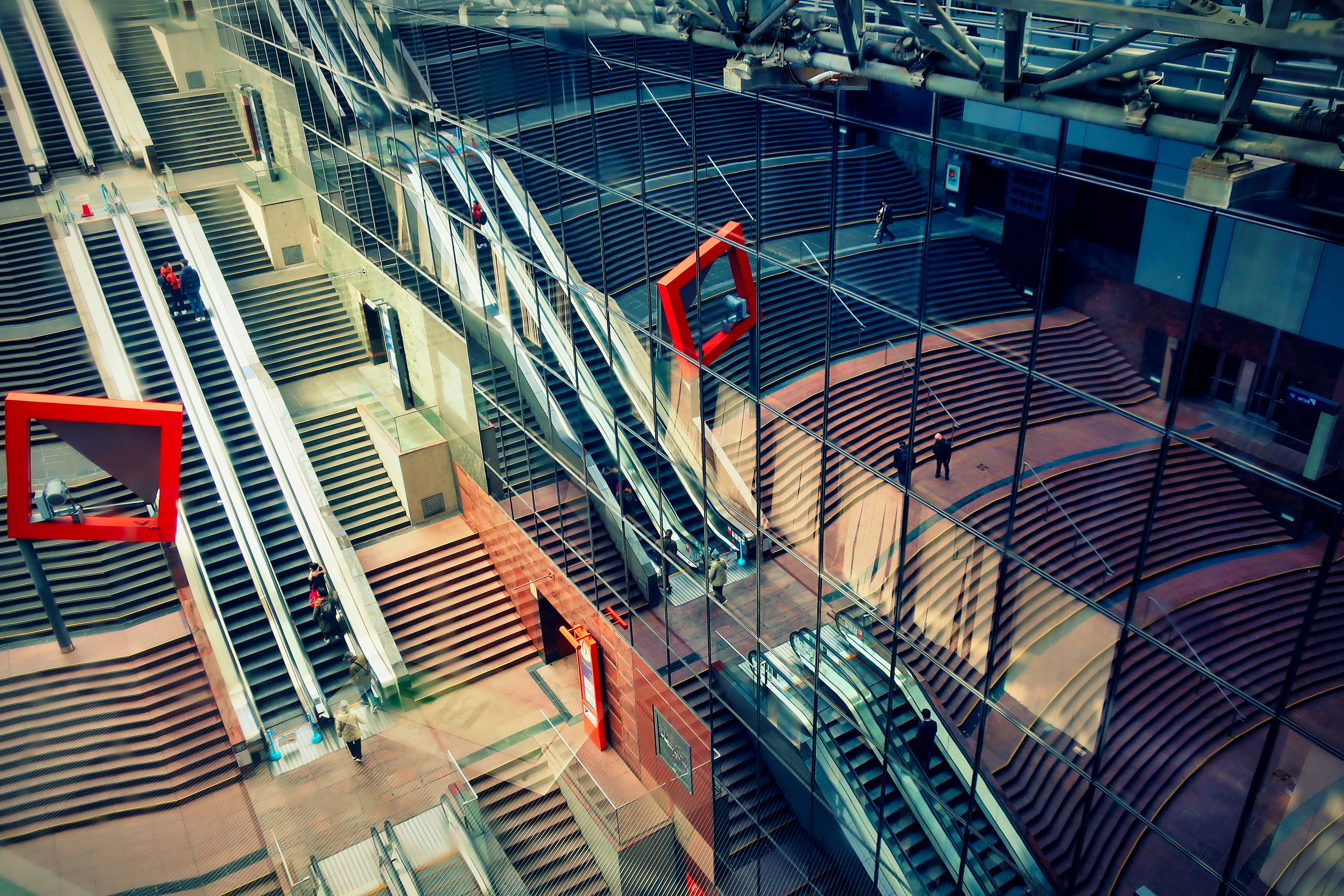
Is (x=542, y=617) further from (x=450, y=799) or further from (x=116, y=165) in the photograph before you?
(x=116, y=165)

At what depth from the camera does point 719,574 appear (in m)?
13.4

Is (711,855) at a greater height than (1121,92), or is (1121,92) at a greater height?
(1121,92)

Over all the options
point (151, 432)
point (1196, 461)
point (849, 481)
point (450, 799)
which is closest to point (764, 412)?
point (849, 481)

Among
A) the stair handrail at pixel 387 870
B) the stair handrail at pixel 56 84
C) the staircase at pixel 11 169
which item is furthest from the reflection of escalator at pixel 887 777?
the stair handrail at pixel 56 84

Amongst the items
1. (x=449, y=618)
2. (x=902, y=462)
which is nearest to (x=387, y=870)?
(x=449, y=618)

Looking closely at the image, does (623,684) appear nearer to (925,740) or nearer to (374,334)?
(925,740)

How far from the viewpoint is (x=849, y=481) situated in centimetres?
1029

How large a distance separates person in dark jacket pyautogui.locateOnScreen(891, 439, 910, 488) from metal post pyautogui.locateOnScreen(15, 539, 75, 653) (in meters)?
14.1

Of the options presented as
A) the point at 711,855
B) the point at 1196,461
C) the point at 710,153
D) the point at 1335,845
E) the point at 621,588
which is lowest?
the point at 711,855

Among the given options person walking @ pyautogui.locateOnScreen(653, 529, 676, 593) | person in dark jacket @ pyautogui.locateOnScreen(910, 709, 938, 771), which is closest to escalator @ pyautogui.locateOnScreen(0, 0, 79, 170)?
person walking @ pyautogui.locateOnScreen(653, 529, 676, 593)

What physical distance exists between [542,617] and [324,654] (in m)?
4.09

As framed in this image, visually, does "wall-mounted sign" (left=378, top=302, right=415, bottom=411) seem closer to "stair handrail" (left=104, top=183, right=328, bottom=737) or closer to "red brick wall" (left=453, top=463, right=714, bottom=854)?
"red brick wall" (left=453, top=463, right=714, bottom=854)

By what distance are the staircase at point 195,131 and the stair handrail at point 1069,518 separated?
24.8 m

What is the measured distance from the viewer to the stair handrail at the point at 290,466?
58.8ft
